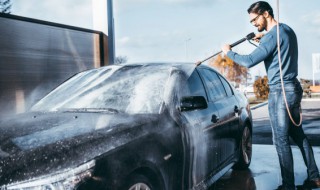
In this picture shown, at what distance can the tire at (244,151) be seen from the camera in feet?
16.8

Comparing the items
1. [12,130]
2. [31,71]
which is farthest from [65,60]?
[12,130]

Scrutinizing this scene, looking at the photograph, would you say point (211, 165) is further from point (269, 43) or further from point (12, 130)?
point (12, 130)

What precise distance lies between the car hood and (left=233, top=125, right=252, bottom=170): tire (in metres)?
2.52

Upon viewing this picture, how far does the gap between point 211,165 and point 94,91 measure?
1431 millimetres

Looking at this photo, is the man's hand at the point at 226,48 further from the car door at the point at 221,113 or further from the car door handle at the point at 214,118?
the car door handle at the point at 214,118

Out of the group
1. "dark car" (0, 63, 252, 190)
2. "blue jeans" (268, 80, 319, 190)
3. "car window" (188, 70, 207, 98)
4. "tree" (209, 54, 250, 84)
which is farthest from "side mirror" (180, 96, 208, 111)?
"tree" (209, 54, 250, 84)

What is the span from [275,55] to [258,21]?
0.43 meters

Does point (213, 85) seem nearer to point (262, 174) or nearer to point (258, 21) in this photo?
point (258, 21)

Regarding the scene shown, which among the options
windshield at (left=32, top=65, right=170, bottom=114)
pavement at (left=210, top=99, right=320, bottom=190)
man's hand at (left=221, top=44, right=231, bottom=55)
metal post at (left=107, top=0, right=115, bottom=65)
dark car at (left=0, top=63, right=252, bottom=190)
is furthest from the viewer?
metal post at (left=107, top=0, right=115, bottom=65)

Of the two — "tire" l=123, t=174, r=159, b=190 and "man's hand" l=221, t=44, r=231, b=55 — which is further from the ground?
"man's hand" l=221, t=44, r=231, b=55

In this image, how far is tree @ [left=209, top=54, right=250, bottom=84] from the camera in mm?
42781

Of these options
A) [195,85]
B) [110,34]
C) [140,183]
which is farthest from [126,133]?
[110,34]

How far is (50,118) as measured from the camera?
117 inches

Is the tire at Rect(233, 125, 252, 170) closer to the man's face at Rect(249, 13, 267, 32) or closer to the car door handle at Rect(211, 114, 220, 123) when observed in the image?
the car door handle at Rect(211, 114, 220, 123)
